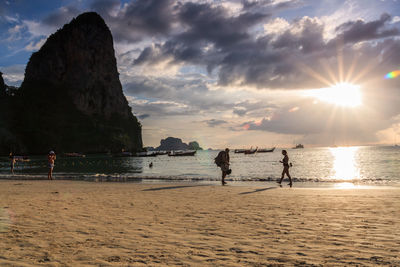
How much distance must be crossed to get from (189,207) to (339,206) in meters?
5.45

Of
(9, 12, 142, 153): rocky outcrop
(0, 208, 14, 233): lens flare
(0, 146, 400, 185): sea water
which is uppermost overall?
(9, 12, 142, 153): rocky outcrop

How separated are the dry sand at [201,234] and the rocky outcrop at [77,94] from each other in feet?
473

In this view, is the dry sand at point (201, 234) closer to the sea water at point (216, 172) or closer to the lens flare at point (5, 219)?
the lens flare at point (5, 219)

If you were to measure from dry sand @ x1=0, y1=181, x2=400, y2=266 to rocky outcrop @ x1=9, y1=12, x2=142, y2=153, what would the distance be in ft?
473

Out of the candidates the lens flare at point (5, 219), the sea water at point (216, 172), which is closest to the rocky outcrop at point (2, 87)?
the sea water at point (216, 172)

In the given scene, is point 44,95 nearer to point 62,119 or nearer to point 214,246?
point 62,119

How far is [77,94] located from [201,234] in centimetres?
15715

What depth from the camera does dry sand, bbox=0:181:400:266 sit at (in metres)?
4.92

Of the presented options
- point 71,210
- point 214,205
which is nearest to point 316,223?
point 214,205

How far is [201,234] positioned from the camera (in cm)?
656

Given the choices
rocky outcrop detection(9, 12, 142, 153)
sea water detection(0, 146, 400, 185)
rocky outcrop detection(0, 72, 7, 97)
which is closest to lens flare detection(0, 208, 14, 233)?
sea water detection(0, 146, 400, 185)

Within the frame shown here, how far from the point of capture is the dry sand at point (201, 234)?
4918mm

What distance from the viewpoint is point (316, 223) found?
7.61 metres

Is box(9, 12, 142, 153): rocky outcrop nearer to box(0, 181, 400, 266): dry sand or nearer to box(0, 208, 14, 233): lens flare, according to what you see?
box(0, 208, 14, 233): lens flare
